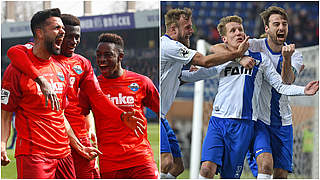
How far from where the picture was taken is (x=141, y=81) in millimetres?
3273

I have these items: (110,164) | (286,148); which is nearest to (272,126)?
(286,148)

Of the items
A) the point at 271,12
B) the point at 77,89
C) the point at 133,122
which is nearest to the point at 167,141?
the point at 133,122

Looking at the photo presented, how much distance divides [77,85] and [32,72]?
328 mm

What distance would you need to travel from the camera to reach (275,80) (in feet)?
10.9

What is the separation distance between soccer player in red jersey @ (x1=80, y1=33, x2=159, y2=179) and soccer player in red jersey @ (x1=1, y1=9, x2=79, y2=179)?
0.26m

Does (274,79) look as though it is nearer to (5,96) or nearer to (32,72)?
(32,72)

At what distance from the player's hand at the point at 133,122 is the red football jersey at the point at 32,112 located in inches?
17.6

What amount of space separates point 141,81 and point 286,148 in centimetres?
116

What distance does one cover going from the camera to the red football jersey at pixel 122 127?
3.24 meters

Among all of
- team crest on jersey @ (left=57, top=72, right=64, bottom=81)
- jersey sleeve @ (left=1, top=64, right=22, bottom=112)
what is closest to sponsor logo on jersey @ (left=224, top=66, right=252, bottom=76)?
team crest on jersey @ (left=57, top=72, right=64, bottom=81)

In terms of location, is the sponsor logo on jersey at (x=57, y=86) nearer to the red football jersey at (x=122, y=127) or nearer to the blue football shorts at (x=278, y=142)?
the red football jersey at (x=122, y=127)

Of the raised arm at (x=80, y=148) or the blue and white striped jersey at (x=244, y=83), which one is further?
the blue and white striped jersey at (x=244, y=83)

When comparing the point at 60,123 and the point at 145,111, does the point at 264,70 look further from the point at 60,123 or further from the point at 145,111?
the point at 60,123

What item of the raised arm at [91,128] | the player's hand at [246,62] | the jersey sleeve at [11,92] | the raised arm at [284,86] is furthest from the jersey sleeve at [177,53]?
the jersey sleeve at [11,92]
